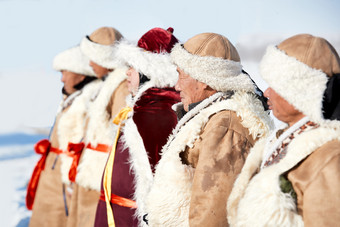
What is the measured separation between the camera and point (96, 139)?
301cm

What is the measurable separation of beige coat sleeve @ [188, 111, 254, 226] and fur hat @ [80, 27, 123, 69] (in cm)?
152

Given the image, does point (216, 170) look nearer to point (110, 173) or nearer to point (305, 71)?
point (305, 71)

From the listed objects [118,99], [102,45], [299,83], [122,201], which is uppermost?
[299,83]

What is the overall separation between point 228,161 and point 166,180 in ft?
0.98

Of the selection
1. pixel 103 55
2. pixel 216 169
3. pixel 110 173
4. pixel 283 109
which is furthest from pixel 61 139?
pixel 283 109

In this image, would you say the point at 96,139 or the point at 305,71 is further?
the point at 96,139

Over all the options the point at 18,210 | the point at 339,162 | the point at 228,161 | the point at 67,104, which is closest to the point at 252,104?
the point at 228,161

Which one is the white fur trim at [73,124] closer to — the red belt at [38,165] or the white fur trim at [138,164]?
the red belt at [38,165]

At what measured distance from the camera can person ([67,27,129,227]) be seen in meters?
2.94

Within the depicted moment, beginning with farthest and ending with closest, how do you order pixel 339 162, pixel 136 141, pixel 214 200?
pixel 136 141, pixel 214 200, pixel 339 162

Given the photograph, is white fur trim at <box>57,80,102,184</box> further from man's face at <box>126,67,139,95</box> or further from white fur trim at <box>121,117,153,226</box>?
white fur trim at <box>121,117,153,226</box>

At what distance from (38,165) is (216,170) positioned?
7.65 ft

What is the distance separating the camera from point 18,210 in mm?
4469

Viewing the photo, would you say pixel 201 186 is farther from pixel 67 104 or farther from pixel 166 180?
pixel 67 104
